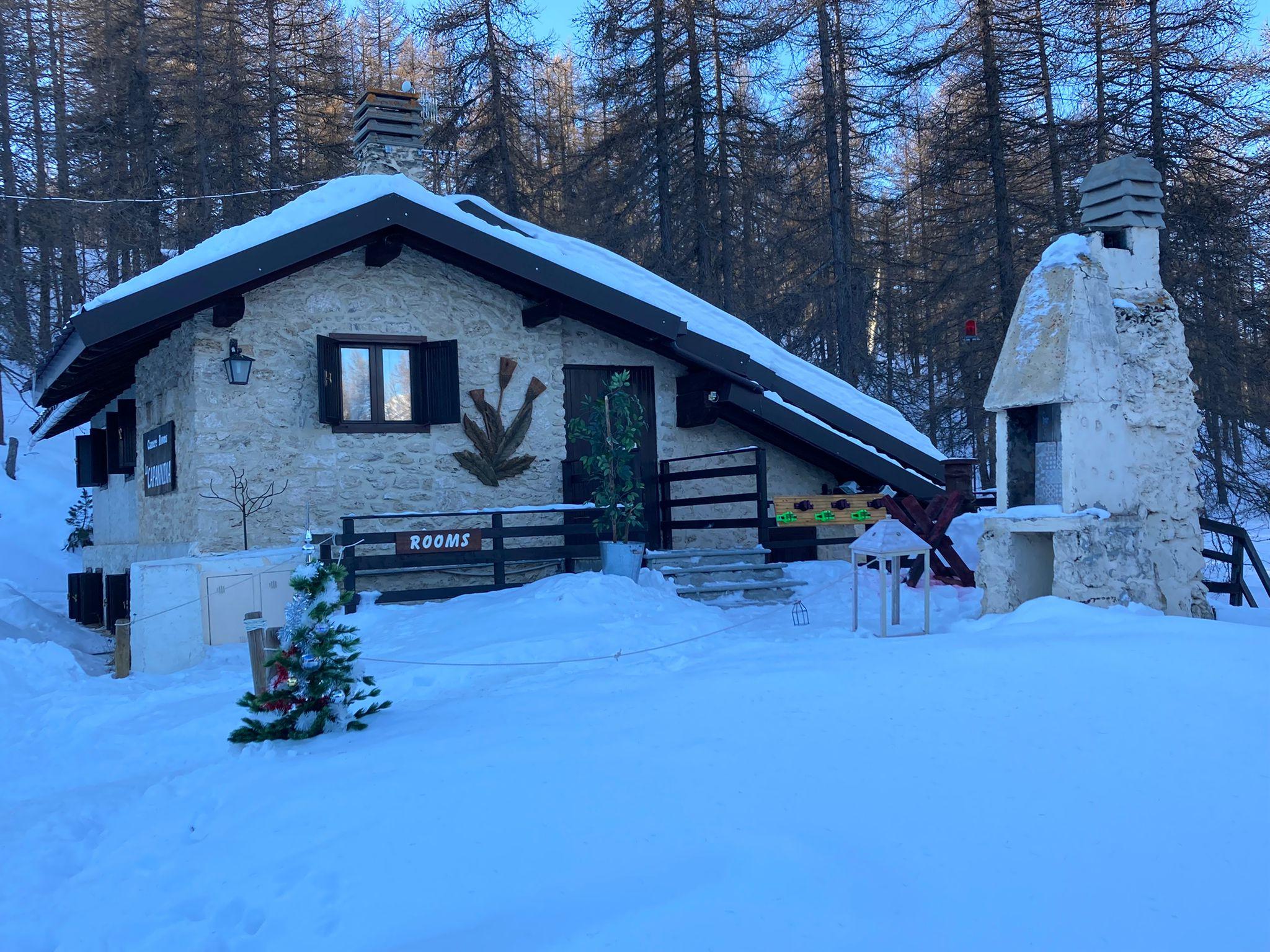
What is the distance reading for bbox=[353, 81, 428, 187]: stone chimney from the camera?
41.2ft

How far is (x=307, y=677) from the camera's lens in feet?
18.8

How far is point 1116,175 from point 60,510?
22.1 m

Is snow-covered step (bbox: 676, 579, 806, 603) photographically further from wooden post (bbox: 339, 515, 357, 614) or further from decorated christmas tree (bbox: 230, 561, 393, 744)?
decorated christmas tree (bbox: 230, 561, 393, 744)

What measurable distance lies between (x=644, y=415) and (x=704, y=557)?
2.57m

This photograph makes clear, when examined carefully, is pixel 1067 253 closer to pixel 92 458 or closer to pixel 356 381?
pixel 356 381

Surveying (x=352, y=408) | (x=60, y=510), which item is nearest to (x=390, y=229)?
(x=352, y=408)

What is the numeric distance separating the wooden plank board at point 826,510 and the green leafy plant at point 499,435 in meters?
2.98

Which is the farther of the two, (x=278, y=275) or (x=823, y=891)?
(x=278, y=275)

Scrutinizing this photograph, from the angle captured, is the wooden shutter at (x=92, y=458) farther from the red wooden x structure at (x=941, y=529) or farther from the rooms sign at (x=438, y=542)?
the red wooden x structure at (x=941, y=529)

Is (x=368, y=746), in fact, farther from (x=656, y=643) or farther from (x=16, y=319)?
(x=16, y=319)

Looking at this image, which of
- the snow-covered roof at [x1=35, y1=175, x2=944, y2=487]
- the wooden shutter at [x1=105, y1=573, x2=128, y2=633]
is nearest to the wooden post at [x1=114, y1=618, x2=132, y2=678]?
the snow-covered roof at [x1=35, y1=175, x2=944, y2=487]

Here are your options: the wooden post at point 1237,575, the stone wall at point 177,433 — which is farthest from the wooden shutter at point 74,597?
the wooden post at point 1237,575

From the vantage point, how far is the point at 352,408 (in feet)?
36.0

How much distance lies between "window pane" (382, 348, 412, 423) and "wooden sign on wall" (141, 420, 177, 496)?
2.34 m
